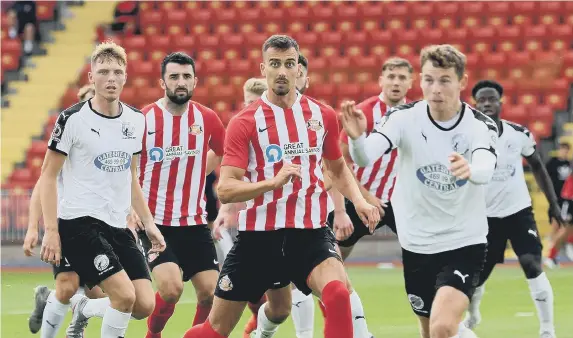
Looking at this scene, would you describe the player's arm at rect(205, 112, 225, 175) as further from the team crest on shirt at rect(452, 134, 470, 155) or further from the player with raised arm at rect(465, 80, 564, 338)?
the team crest on shirt at rect(452, 134, 470, 155)

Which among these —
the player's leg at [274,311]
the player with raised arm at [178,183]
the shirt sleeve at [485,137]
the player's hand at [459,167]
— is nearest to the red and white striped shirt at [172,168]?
the player with raised arm at [178,183]

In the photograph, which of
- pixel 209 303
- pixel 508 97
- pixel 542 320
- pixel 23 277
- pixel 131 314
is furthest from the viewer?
pixel 508 97

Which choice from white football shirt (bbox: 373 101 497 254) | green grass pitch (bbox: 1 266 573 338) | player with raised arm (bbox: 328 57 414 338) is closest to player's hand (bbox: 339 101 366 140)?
white football shirt (bbox: 373 101 497 254)

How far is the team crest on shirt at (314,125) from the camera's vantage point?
655cm

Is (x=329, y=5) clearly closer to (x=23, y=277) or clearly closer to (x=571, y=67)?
(x=571, y=67)

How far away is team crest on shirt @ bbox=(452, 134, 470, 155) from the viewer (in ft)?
20.6

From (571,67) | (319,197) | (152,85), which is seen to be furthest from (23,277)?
(571,67)

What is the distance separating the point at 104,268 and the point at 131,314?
0.40 metres

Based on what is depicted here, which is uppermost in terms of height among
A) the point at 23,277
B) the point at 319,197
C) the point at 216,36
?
the point at 216,36

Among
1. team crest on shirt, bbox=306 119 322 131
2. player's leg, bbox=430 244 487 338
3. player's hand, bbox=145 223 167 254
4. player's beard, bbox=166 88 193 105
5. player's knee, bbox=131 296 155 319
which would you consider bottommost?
player's knee, bbox=131 296 155 319

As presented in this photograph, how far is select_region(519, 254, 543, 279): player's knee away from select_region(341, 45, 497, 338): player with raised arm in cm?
249

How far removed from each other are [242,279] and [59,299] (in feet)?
6.22

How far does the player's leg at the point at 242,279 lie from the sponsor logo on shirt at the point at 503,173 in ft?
10.4

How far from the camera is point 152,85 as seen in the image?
2248 cm
